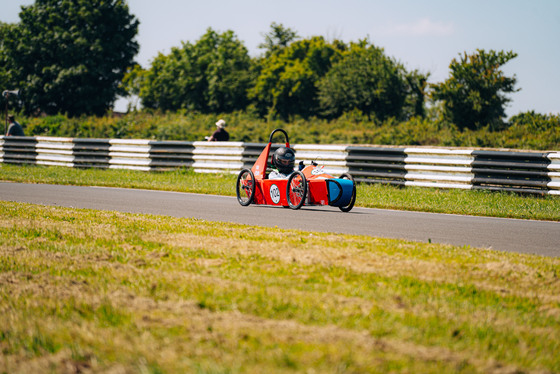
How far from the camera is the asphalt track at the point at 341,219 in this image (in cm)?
776

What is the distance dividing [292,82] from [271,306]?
2250 inches

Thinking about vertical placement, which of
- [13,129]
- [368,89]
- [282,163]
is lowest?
[282,163]

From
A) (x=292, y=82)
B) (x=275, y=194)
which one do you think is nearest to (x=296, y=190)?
(x=275, y=194)

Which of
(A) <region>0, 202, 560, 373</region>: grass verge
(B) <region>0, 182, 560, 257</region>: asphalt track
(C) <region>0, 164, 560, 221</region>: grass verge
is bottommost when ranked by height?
(A) <region>0, 202, 560, 373</region>: grass verge

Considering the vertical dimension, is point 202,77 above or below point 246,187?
above

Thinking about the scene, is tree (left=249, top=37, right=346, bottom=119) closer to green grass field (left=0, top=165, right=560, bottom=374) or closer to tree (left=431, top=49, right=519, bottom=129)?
tree (left=431, top=49, right=519, bottom=129)

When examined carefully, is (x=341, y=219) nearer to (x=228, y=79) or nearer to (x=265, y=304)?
(x=265, y=304)

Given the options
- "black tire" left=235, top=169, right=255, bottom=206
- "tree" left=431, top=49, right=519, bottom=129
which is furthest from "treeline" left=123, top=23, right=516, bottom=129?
"black tire" left=235, top=169, right=255, bottom=206

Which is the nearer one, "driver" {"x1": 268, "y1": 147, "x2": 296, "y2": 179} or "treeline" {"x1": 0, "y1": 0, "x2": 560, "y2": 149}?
"driver" {"x1": 268, "y1": 147, "x2": 296, "y2": 179}

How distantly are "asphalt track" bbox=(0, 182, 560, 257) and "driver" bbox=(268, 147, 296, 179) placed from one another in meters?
0.61

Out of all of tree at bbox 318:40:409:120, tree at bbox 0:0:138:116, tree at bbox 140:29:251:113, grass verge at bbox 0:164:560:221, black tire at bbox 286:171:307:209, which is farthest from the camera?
tree at bbox 140:29:251:113

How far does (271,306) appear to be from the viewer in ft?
13.4

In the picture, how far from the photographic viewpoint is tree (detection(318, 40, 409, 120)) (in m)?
54.4

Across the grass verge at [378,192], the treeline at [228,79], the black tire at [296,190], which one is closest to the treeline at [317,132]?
the treeline at [228,79]
